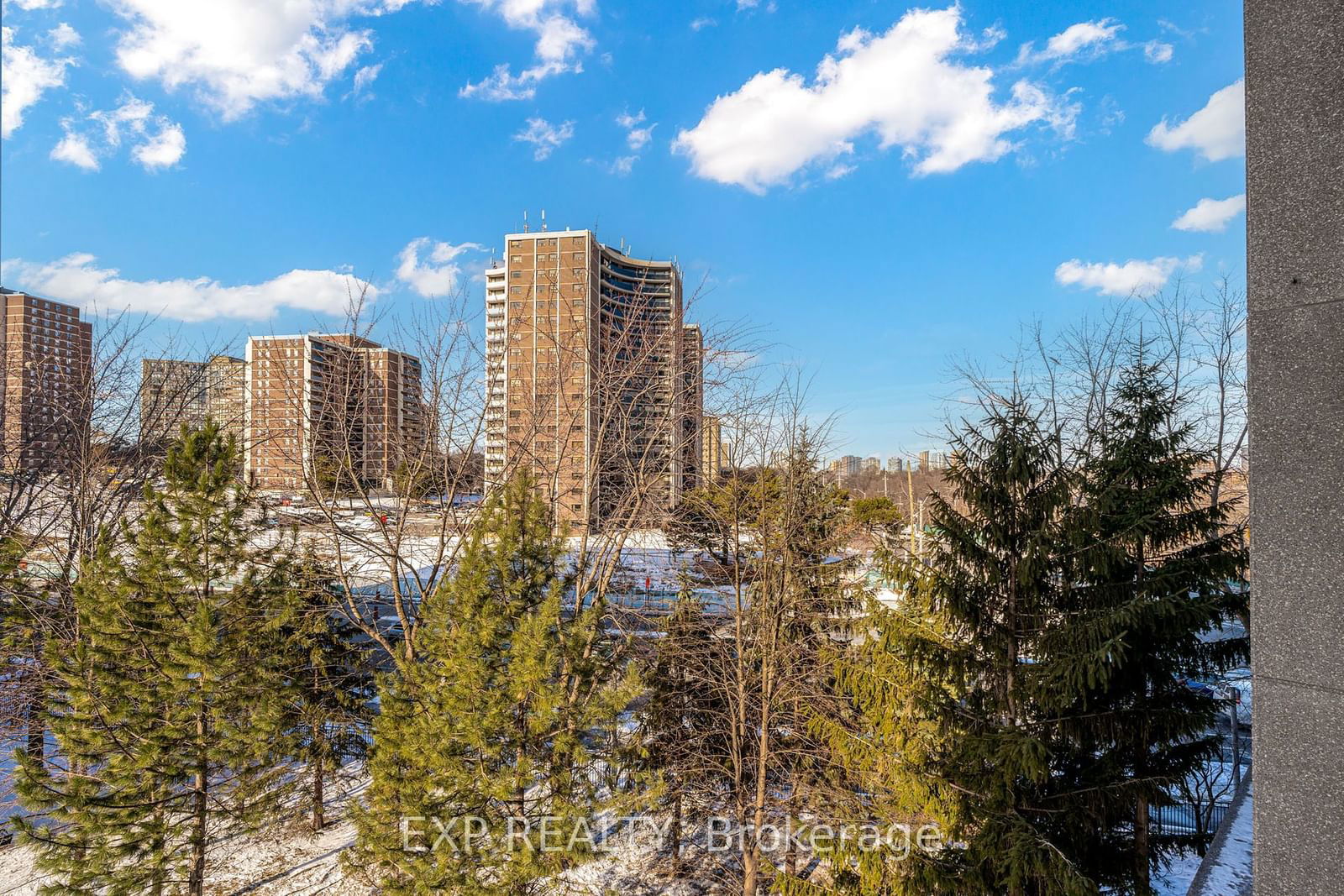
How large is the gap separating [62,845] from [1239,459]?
20068 millimetres

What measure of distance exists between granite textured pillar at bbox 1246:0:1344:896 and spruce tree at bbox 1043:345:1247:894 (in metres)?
3.96

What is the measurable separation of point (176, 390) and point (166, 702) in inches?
232

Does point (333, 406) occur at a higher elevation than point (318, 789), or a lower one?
higher

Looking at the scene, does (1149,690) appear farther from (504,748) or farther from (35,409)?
(35,409)

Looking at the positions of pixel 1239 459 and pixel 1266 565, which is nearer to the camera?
pixel 1266 565

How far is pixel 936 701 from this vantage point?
6.25 metres

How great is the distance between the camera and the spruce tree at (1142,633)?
604 centimetres

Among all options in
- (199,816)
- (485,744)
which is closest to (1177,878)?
(485,744)

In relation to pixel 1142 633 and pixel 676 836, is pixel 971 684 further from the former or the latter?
pixel 676 836

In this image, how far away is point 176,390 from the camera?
10445mm

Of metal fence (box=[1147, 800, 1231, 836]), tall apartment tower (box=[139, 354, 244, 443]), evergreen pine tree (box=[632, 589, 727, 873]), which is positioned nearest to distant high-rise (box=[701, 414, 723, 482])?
evergreen pine tree (box=[632, 589, 727, 873])

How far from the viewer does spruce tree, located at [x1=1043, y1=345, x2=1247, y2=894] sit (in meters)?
6.04

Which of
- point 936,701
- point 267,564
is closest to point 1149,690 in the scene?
point 936,701

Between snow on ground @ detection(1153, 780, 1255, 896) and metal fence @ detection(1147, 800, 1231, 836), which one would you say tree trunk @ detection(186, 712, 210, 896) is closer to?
snow on ground @ detection(1153, 780, 1255, 896)
